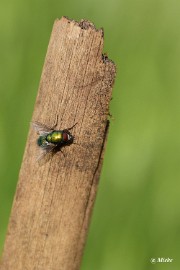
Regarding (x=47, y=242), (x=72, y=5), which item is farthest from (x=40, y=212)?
(x=72, y=5)

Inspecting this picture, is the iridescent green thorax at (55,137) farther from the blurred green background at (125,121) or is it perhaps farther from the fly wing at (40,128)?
the blurred green background at (125,121)

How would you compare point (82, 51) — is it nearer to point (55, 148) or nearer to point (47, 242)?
point (55, 148)

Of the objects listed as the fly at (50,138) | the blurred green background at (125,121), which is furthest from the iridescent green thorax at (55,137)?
the blurred green background at (125,121)

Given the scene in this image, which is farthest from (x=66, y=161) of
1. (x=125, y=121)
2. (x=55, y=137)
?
(x=125, y=121)

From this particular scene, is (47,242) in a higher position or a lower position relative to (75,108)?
lower

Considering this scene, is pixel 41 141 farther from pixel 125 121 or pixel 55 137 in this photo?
pixel 125 121

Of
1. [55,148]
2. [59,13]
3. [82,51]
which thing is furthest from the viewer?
[59,13]
